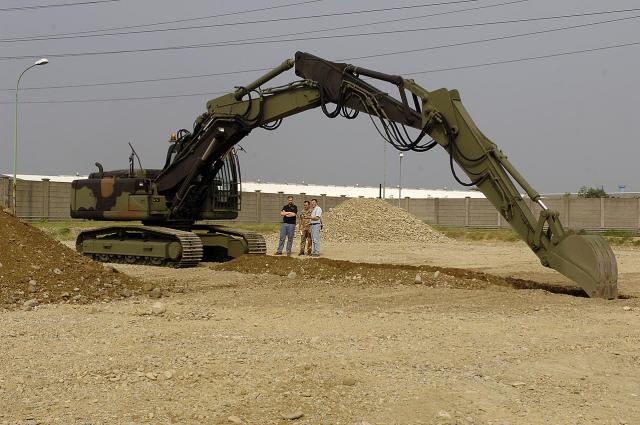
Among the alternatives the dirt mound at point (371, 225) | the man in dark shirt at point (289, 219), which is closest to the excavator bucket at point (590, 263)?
the man in dark shirt at point (289, 219)

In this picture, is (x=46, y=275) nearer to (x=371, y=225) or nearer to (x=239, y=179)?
(x=239, y=179)

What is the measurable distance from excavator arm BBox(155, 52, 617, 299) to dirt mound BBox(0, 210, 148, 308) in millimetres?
4972

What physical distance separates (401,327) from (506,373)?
2195 millimetres

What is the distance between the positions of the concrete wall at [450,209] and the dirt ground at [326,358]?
31097 mm

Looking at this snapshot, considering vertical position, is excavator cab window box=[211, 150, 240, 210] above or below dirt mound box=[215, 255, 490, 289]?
above

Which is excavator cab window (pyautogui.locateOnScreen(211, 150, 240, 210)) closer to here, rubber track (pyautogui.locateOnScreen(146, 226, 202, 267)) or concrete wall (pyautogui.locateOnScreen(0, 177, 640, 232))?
rubber track (pyautogui.locateOnScreen(146, 226, 202, 267))

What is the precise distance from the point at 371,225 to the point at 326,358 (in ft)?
82.8

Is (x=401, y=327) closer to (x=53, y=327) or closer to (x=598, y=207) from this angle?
(x=53, y=327)

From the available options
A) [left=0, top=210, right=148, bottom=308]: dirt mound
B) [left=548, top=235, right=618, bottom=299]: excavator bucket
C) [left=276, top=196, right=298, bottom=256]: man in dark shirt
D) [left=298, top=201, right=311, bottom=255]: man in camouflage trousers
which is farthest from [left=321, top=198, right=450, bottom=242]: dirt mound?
[left=548, top=235, right=618, bottom=299]: excavator bucket

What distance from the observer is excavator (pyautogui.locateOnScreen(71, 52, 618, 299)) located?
11961 millimetres

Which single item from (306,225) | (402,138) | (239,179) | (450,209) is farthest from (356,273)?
(450,209)

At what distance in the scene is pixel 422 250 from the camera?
85.6 feet

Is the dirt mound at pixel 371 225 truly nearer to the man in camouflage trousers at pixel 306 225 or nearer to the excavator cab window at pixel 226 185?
the man in camouflage trousers at pixel 306 225

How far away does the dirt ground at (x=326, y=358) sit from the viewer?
5.46 m
